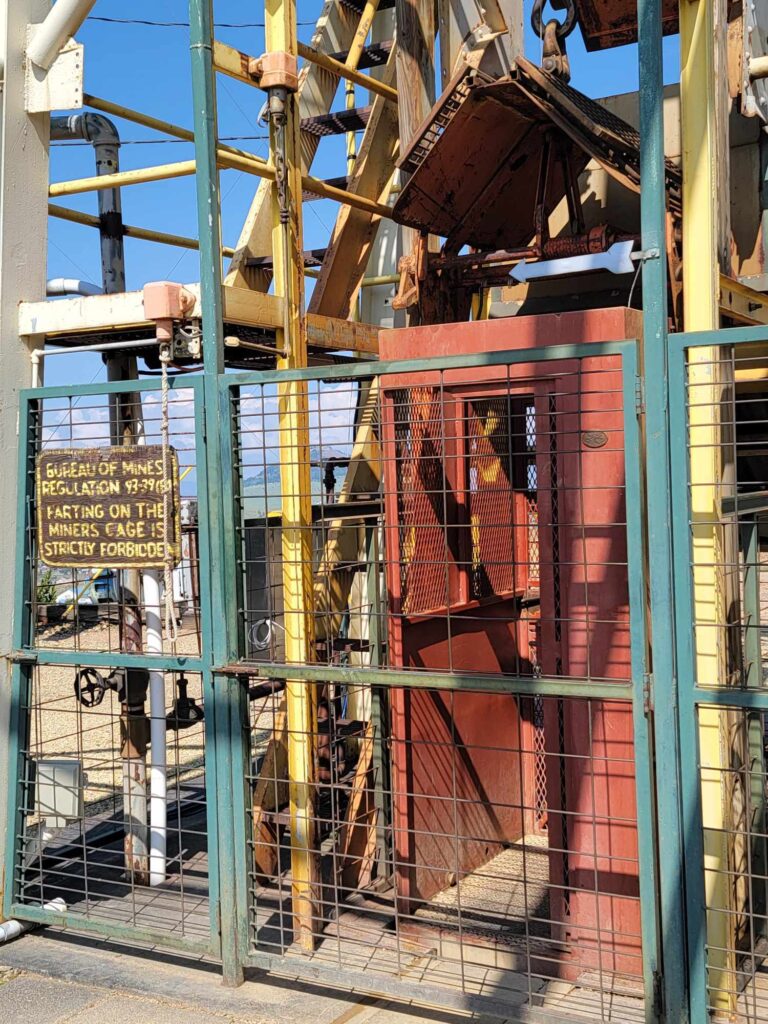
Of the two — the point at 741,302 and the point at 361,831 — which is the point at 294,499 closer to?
the point at 361,831

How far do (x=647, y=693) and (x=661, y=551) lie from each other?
0.49 m

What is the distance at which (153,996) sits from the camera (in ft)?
A: 14.9

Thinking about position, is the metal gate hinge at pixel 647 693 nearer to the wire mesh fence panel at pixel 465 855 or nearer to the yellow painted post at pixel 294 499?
the wire mesh fence panel at pixel 465 855

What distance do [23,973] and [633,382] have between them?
375 centimetres

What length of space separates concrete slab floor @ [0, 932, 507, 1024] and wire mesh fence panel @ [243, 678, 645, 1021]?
0.17 metres

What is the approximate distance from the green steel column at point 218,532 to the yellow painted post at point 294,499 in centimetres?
34

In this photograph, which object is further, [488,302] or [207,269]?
[488,302]

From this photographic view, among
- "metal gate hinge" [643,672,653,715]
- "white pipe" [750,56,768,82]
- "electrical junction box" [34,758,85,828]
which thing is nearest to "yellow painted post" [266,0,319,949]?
"electrical junction box" [34,758,85,828]

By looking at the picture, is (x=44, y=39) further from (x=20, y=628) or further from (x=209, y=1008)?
(x=209, y=1008)

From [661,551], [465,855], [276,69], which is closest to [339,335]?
[276,69]

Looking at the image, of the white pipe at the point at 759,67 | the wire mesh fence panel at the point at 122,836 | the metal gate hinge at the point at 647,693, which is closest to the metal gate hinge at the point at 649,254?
the metal gate hinge at the point at 647,693

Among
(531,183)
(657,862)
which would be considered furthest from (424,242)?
(657,862)

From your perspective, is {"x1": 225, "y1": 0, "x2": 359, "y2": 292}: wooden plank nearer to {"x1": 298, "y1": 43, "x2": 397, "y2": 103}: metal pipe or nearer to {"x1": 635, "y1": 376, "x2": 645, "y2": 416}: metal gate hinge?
{"x1": 298, "y1": 43, "x2": 397, "y2": 103}: metal pipe

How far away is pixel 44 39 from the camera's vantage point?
17.3ft
